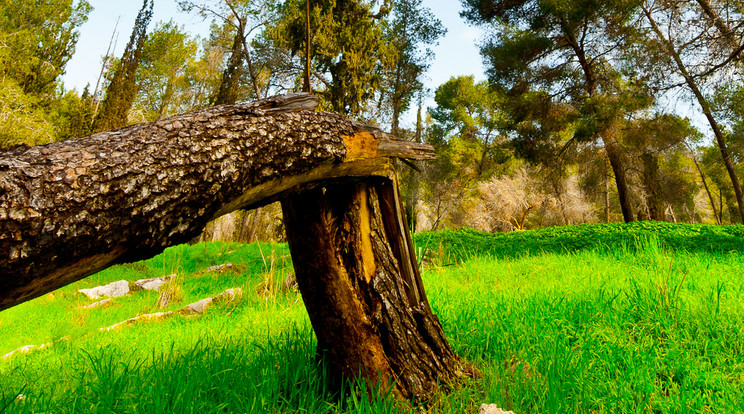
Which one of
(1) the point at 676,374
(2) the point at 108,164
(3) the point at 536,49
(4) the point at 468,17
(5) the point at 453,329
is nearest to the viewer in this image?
(2) the point at 108,164

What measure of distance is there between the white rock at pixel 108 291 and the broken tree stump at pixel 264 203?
7.76m

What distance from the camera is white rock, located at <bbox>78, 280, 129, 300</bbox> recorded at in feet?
26.3

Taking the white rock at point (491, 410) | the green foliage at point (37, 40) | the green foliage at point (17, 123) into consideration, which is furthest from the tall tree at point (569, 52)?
the green foliage at point (37, 40)

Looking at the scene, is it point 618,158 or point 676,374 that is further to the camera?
point 618,158

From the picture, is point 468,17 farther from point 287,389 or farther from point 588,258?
point 287,389

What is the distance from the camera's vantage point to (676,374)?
211 cm

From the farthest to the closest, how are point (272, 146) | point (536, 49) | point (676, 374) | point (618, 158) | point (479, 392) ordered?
1. point (536, 49)
2. point (618, 158)
3. point (676, 374)
4. point (479, 392)
5. point (272, 146)

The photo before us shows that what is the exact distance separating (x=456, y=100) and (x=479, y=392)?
29.7 m

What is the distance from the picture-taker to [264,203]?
5.58ft

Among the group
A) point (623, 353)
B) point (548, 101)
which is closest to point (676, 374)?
point (623, 353)

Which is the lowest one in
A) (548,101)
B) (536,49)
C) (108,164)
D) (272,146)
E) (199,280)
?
(199,280)

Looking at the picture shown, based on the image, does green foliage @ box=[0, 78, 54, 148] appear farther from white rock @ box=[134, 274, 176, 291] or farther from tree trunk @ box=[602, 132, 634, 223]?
tree trunk @ box=[602, 132, 634, 223]

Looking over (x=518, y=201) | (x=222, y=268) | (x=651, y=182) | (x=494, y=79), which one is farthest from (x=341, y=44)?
(x=518, y=201)

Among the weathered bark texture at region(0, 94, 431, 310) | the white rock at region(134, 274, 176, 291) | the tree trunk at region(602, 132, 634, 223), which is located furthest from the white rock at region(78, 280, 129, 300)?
the tree trunk at region(602, 132, 634, 223)
